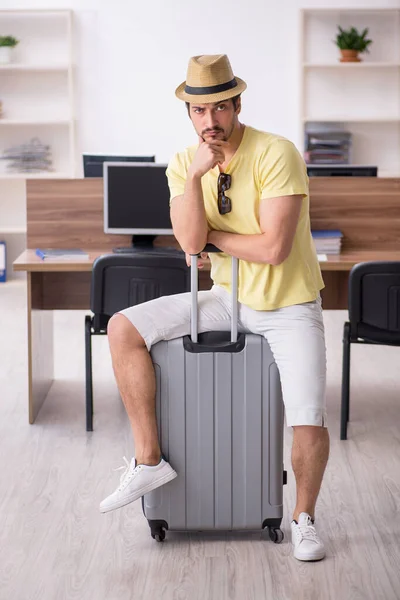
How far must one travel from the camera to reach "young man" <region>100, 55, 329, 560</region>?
254cm

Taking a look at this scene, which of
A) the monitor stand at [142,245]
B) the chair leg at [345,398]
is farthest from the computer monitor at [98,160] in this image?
the chair leg at [345,398]

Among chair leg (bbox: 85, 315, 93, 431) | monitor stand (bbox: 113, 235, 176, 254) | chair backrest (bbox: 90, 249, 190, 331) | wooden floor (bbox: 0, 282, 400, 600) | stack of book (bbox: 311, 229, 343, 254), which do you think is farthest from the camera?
monitor stand (bbox: 113, 235, 176, 254)

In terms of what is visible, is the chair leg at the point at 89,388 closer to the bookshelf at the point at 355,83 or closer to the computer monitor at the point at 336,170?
the computer monitor at the point at 336,170

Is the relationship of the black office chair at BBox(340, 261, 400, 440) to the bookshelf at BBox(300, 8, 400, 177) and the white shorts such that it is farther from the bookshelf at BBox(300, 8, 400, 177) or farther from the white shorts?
the bookshelf at BBox(300, 8, 400, 177)

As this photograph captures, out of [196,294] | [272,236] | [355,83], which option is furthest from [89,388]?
[355,83]

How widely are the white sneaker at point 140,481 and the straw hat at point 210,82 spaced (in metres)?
1.01

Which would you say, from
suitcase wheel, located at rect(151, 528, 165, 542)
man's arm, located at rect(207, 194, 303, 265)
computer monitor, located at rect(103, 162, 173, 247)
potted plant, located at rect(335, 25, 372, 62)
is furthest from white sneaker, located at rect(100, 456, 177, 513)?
potted plant, located at rect(335, 25, 372, 62)

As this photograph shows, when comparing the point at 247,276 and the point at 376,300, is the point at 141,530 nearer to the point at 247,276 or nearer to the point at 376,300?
the point at 247,276

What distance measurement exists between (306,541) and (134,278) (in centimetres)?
134

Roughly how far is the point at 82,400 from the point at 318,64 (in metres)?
3.78

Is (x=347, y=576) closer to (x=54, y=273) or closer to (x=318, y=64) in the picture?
(x=54, y=273)

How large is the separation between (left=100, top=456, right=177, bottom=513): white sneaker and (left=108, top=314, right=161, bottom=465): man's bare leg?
2 cm

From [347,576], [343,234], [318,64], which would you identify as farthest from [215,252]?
[318,64]

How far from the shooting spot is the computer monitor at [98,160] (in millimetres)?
4746
